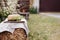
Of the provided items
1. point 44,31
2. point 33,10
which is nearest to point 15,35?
point 44,31

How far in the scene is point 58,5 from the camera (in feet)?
36.7

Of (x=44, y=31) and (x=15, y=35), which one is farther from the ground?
(x=15, y=35)

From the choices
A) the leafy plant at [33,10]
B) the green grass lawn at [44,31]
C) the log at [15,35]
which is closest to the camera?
the log at [15,35]

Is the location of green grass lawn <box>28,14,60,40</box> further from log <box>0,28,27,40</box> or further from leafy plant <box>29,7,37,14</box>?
leafy plant <box>29,7,37,14</box>

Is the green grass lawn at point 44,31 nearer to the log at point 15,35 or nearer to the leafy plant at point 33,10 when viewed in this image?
the log at point 15,35

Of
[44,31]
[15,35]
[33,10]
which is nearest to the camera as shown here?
[15,35]

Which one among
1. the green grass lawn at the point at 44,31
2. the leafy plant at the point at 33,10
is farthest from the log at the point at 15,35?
the leafy plant at the point at 33,10

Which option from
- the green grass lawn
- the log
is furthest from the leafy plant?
the log

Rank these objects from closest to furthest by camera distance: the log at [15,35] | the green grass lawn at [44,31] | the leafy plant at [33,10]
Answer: the log at [15,35] → the green grass lawn at [44,31] → the leafy plant at [33,10]

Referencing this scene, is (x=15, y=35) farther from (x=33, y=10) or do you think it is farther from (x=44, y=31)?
(x=33, y=10)

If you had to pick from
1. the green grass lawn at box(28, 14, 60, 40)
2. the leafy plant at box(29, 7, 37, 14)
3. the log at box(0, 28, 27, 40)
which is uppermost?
the log at box(0, 28, 27, 40)

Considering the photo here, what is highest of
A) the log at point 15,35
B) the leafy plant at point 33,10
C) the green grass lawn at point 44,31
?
the log at point 15,35

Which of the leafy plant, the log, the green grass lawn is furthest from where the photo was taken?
the leafy plant

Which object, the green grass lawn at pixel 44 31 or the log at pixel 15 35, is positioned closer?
the log at pixel 15 35
